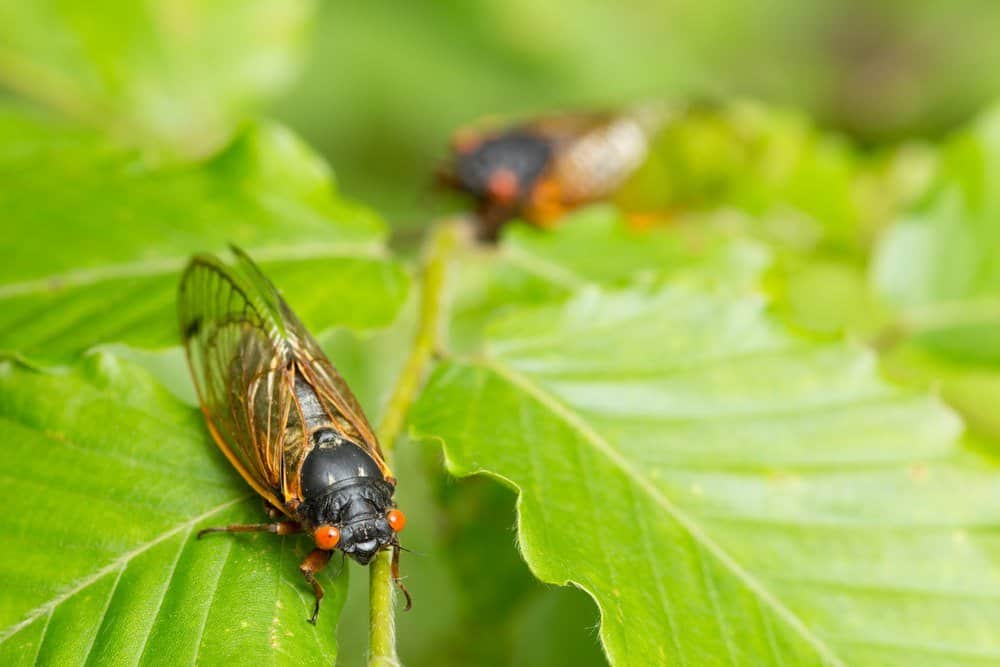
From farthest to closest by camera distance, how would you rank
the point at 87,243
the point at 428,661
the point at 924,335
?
the point at 428,661
the point at 924,335
the point at 87,243

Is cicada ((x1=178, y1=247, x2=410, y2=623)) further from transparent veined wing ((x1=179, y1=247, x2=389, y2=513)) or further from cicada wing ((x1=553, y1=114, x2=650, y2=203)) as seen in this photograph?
cicada wing ((x1=553, y1=114, x2=650, y2=203))

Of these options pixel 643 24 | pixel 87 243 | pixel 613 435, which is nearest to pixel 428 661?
pixel 613 435

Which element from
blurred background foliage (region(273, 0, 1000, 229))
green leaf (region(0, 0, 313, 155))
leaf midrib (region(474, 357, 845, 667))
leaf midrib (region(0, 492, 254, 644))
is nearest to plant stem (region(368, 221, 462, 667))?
leaf midrib (region(474, 357, 845, 667))

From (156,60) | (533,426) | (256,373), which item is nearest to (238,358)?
(256,373)

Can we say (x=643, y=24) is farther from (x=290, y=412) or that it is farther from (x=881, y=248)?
(x=290, y=412)

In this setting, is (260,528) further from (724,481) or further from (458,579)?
(458,579)

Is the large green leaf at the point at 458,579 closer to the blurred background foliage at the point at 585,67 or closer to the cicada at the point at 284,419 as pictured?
the cicada at the point at 284,419

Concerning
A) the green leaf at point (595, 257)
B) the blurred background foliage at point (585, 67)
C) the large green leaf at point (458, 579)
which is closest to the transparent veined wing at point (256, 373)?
the large green leaf at point (458, 579)
